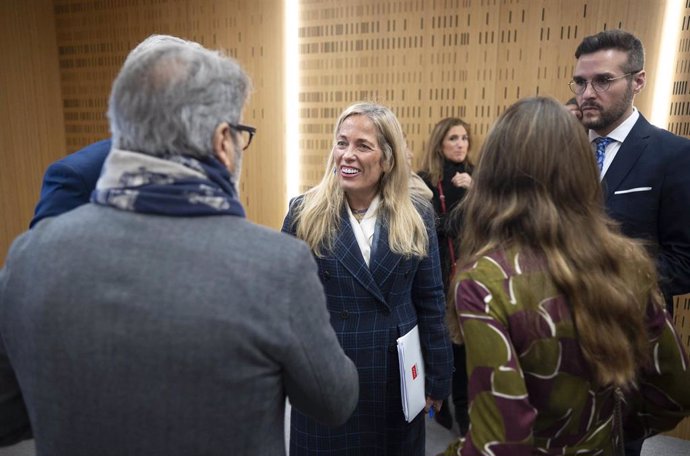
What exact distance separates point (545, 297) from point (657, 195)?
1092 millimetres

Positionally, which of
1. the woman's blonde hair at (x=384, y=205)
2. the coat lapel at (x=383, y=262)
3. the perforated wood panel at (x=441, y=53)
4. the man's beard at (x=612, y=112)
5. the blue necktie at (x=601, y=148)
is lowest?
the coat lapel at (x=383, y=262)

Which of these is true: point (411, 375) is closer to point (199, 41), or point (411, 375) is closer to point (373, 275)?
point (373, 275)

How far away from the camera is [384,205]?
6.19 feet

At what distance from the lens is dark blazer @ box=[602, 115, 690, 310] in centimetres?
167

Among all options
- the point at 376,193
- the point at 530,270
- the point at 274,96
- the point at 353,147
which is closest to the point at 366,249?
the point at 376,193

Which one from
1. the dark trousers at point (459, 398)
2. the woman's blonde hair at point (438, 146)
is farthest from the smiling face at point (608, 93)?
the dark trousers at point (459, 398)

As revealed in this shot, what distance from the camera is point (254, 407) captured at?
2.84 ft

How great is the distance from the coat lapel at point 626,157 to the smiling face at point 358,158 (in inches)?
35.6

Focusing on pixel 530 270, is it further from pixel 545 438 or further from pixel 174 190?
pixel 174 190

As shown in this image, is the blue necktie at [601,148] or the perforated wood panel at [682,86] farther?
the perforated wood panel at [682,86]

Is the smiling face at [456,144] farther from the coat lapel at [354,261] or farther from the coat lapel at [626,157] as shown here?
the coat lapel at [354,261]

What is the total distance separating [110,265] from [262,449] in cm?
47

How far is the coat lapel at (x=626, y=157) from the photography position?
70.1 inches

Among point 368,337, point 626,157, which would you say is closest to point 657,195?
point 626,157
